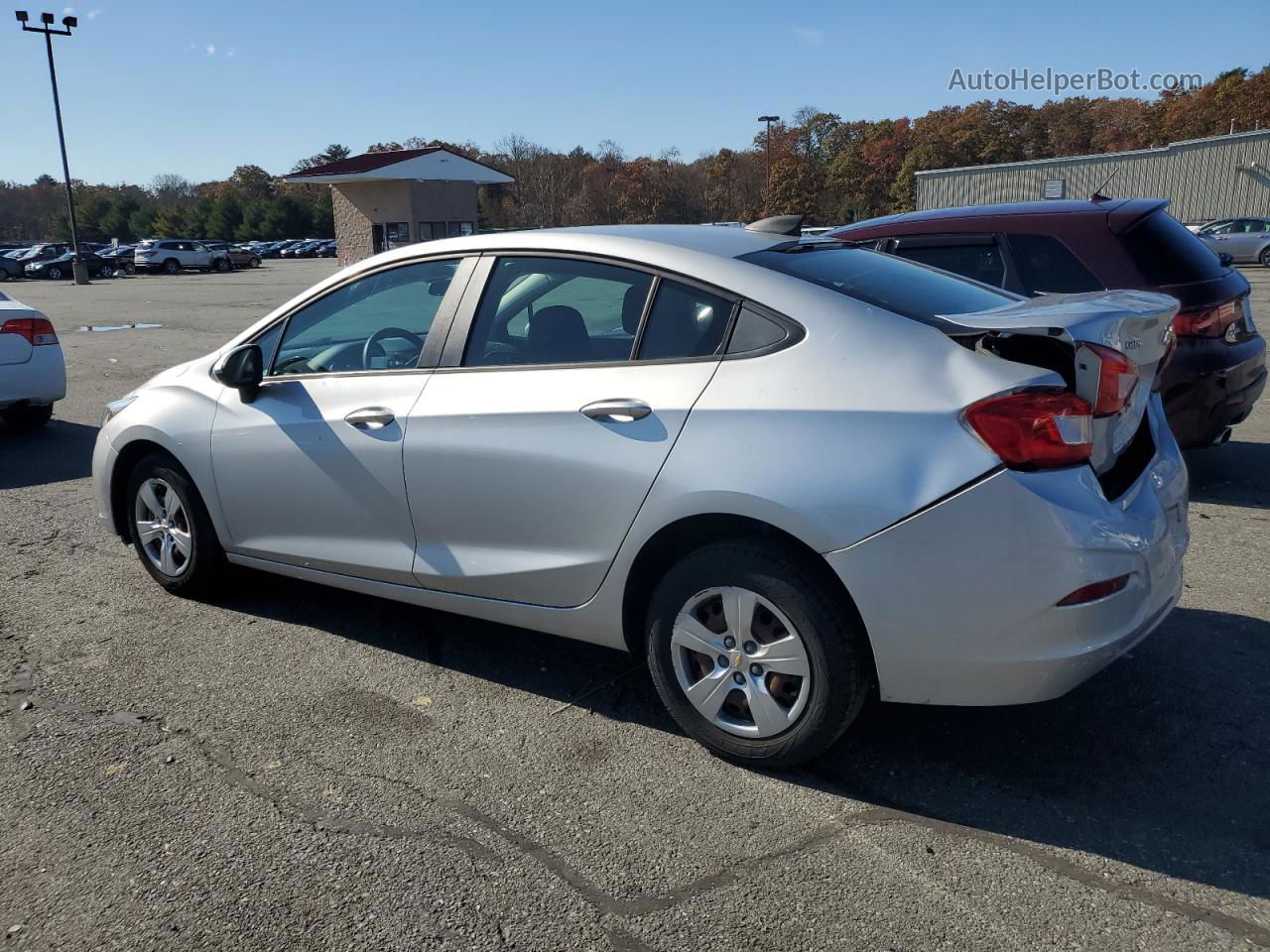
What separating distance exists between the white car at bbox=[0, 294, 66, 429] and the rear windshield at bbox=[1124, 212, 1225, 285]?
→ 8481 millimetres

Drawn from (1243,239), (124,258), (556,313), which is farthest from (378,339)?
(124,258)

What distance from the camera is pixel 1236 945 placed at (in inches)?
96.9

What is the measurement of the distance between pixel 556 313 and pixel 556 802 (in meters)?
1.68

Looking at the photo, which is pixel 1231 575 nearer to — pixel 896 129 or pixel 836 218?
pixel 836 218

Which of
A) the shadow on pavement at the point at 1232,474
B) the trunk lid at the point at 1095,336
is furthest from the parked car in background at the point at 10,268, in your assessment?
the trunk lid at the point at 1095,336

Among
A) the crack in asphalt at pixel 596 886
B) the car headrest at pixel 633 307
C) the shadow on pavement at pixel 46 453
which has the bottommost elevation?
the crack in asphalt at pixel 596 886

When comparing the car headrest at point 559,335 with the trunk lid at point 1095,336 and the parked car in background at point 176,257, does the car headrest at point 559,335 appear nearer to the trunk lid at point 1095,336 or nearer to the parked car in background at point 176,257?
the trunk lid at point 1095,336

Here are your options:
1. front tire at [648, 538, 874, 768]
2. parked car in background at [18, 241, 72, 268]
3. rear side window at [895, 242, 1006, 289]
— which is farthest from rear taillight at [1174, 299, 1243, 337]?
parked car in background at [18, 241, 72, 268]

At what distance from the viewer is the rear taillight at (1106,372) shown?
296cm

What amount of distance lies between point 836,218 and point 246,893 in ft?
265

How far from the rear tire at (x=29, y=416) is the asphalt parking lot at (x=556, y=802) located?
568 cm

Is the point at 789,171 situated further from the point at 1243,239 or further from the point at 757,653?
the point at 757,653

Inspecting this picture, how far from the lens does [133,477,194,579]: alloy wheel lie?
15.8 feet

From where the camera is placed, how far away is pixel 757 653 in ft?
10.5
